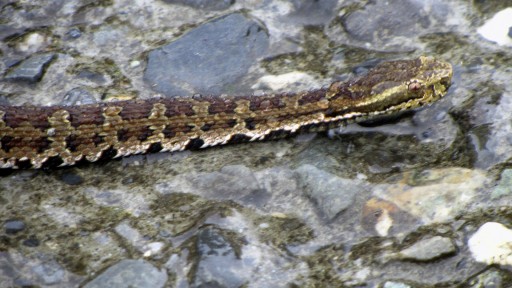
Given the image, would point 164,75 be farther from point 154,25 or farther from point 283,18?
point 283,18

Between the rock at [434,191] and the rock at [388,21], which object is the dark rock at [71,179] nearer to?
the rock at [434,191]

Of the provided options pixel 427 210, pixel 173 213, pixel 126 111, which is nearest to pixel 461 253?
pixel 427 210

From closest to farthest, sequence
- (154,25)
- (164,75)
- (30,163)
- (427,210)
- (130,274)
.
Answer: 1. (130,274)
2. (427,210)
3. (30,163)
4. (164,75)
5. (154,25)

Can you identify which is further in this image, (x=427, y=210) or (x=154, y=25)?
(x=154, y=25)

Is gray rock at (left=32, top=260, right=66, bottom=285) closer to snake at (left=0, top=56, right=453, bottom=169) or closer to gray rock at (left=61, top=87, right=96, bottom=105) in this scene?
snake at (left=0, top=56, right=453, bottom=169)

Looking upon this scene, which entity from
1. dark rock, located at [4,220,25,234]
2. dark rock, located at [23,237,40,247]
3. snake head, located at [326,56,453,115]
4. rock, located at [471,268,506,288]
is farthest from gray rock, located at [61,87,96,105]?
rock, located at [471,268,506,288]

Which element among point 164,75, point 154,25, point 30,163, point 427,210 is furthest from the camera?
point 154,25

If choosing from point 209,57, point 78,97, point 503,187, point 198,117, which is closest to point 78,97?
point 78,97
